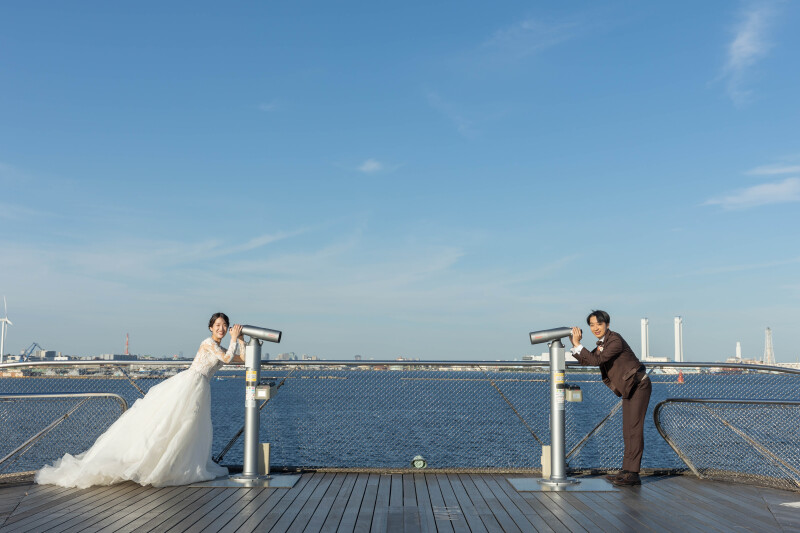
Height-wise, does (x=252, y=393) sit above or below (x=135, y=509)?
above

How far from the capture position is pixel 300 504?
5160mm

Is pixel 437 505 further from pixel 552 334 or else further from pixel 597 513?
pixel 552 334

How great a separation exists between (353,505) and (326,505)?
214 millimetres

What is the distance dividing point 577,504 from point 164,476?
3.56 meters

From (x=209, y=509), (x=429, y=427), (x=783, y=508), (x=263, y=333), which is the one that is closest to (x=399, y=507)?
(x=209, y=509)

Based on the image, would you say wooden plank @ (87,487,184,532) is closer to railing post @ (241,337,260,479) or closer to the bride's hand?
railing post @ (241,337,260,479)

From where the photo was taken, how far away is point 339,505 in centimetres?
512

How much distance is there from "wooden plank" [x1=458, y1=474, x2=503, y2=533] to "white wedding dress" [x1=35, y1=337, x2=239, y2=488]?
233 centimetres

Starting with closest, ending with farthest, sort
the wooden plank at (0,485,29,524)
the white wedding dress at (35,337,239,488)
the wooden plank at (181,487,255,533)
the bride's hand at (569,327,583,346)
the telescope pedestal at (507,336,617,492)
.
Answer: the wooden plank at (181,487,255,533)
the wooden plank at (0,485,29,524)
the white wedding dress at (35,337,239,488)
the telescope pedestal at (507,336,617,492)
the bride's hand at (569,327,583,346)

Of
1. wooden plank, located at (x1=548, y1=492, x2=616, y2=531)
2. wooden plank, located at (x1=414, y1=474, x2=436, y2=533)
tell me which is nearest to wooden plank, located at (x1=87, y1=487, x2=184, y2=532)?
wooden plank, located at (x1=414, y1=474, x2=436, y2=533)

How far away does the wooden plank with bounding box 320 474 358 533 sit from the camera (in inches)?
175

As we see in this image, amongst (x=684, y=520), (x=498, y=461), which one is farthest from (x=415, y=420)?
(x=684, y=520)

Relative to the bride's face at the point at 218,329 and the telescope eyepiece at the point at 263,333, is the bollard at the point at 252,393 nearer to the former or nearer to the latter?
the telescope eyepiece at the point at 263,333

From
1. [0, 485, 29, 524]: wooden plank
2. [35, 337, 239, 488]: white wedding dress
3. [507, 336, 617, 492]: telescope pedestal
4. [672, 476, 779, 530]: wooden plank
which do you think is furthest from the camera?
[507, 336, 617, 492]: telescope pedestal
